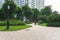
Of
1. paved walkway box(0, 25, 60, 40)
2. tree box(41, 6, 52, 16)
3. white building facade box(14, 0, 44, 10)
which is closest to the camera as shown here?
paved walkway box(0, 25, 60, 40)

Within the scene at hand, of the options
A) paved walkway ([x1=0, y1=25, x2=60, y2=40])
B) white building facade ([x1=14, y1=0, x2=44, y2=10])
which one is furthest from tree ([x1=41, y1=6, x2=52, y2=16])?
paved walkway ([x1=0, y1=25, x2=60, y2=40])

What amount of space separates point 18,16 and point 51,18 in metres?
19.2

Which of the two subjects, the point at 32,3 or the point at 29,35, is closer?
the point at 29,35

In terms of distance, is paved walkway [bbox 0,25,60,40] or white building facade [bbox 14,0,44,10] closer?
paved walkway [bbox 0,25,60,40]

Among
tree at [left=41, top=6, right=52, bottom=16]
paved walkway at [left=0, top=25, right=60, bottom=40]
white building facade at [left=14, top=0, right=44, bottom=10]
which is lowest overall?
paved walkway at [left=0, top=25, right=60, bottom=40]

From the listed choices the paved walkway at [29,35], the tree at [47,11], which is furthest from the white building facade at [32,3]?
the paved walkway at [29,35]

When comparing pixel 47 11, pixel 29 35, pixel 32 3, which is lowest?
pixel 29 35

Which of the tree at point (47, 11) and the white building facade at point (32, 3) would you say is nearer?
the tree at point (47, 11)

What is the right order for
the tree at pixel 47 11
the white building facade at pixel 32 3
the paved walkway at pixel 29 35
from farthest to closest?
the white building facade at pixel 32 3, the tree at pixel 47 11, the paved walkway at pixel 29 35

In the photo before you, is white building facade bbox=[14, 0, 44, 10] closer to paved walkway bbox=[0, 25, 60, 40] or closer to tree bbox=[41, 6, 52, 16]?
tree bbox=[41, 6, 52, 16]

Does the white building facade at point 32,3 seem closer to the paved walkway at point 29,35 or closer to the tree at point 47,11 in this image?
the tree at point 47,11

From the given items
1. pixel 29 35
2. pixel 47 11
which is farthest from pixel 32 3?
pixel 29 35

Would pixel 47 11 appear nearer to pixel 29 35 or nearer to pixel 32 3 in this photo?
pixel 32 3

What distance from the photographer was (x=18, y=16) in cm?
6278
